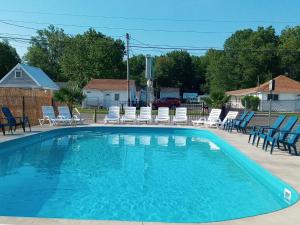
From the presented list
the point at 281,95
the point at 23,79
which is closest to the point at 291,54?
the point at 281,95

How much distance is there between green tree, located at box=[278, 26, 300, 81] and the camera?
1993 inches

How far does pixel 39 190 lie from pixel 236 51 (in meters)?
52.2

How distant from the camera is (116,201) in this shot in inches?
256

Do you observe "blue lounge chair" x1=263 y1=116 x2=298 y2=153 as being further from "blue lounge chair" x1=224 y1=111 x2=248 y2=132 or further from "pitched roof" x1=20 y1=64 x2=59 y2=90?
"pitched roof" x1=20 y1=64 x2=59 y2=90

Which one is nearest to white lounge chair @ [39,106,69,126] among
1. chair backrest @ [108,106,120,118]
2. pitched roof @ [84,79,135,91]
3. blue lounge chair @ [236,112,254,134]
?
chair backrest @ [108,106,120,118]

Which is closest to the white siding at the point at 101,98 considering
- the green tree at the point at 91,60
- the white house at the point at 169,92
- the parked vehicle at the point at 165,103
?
the parked vehicle at the point at 165,103

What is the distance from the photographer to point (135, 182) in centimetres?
798

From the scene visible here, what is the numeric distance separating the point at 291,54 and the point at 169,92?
23213 mm

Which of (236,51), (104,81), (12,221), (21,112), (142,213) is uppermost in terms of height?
(236,51)

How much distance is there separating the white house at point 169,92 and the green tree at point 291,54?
66.7ft

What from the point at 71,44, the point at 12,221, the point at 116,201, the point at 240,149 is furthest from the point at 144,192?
the point at 71,44

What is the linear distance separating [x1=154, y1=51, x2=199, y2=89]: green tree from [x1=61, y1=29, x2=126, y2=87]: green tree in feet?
49.5

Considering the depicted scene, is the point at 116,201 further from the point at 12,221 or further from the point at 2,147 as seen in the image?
the point at 2,147

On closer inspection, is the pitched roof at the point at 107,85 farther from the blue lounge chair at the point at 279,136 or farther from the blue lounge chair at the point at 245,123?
the blue lounge chair at the point at 279,136
